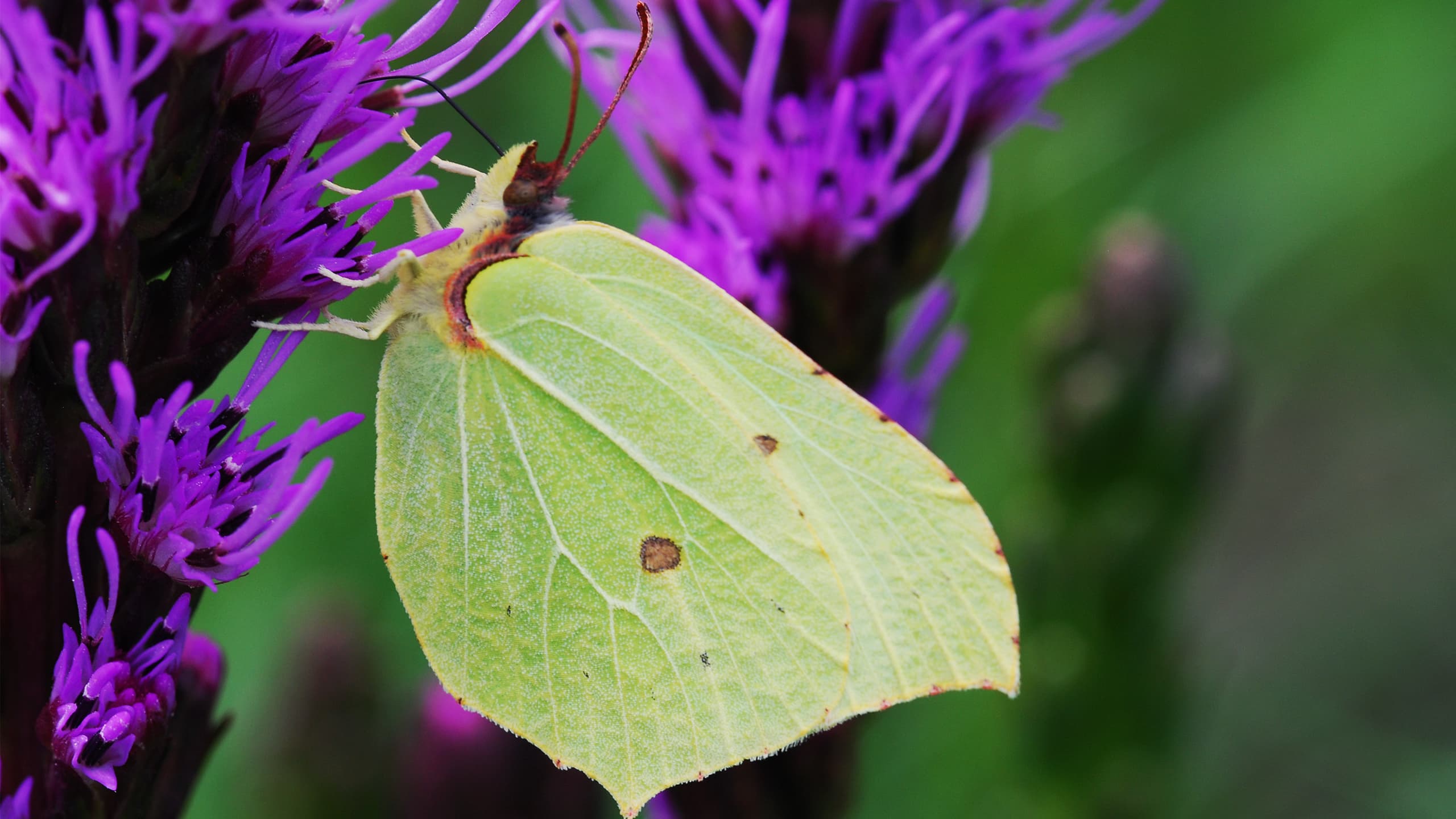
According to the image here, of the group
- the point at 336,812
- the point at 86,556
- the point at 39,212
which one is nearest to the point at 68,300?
the point at 39,212

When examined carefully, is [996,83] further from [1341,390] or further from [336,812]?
[1341,390]

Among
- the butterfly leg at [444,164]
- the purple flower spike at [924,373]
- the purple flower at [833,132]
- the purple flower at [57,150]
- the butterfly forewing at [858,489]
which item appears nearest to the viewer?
the purple flower at [57,150]

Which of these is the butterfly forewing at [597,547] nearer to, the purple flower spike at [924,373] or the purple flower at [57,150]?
the purple flower spike at [924,373]

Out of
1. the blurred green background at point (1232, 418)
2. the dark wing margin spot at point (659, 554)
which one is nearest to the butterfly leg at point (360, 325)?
the dark wing margin spot at point (659, 554)

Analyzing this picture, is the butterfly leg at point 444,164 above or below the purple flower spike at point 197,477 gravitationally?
above

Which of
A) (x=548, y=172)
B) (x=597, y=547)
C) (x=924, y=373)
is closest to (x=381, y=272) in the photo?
(x=548, y=172)
